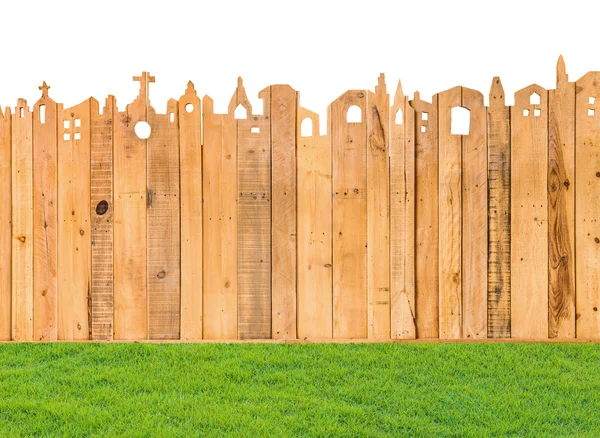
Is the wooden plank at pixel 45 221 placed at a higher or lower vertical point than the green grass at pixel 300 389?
higher

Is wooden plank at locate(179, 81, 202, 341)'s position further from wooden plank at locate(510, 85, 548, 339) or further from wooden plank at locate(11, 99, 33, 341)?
wooden plank at locate(510, 85, 548, 339)

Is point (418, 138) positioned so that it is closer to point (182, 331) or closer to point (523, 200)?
point (523, 200)

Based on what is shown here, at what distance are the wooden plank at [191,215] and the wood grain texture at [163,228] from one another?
43 mm

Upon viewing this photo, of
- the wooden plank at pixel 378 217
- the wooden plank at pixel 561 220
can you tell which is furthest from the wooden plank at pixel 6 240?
the wooden plank at pixel 561 220

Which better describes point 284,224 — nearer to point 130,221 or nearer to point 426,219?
point 426,219

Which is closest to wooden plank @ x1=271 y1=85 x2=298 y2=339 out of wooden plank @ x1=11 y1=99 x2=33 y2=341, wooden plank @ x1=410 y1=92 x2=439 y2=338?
wooden plank @ x1=410 y1=92 x2=439 y2=338

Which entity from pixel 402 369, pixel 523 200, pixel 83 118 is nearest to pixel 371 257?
pixel 402 369

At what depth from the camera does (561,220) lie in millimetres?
5188

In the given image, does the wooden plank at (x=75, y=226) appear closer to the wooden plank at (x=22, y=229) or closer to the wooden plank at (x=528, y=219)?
the wooden plank at (x=22, y=229)

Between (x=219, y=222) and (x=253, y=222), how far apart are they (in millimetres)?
264

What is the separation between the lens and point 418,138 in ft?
16.9

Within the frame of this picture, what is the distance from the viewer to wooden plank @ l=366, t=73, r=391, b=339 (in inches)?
201

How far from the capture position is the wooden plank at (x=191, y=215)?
514 cm

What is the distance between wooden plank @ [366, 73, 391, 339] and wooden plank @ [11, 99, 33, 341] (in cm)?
272
